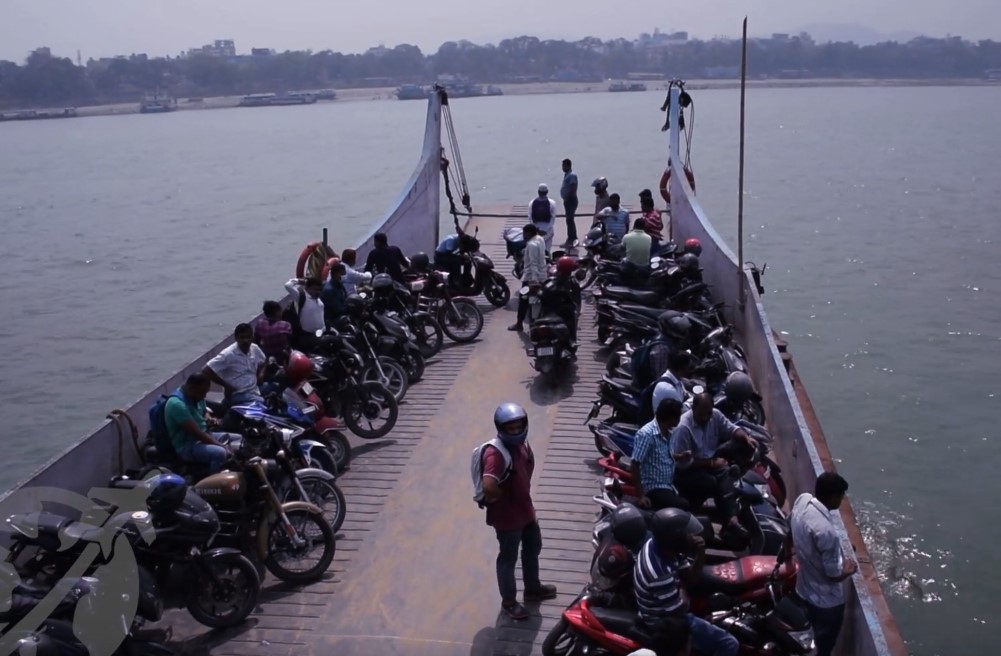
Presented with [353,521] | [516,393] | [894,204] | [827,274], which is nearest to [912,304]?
[827,274]

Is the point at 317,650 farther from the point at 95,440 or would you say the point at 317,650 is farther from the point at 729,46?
the point at 729,46

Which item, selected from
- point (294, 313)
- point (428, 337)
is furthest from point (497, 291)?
point (294, 313)

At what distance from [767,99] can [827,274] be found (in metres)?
75.9

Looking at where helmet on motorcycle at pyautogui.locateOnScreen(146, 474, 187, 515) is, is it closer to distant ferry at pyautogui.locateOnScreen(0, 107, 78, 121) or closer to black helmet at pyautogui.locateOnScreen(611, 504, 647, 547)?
black helmet at pyautogui.locateOnScreen(611, 504, 647, 547)

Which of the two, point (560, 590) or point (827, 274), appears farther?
point (827, 274)

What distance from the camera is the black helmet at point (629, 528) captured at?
5184 mm

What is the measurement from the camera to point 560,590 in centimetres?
620

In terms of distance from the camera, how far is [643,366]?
753 centimetres

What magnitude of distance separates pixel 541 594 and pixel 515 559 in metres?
0.39

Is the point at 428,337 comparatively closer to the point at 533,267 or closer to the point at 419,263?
the point at 419,263

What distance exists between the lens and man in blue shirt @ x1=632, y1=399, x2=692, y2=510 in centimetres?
591

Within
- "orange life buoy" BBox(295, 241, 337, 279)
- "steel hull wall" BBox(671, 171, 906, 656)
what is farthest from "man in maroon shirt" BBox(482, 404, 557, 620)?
"orange life buoy" BBox(295, 241, 337, 279)

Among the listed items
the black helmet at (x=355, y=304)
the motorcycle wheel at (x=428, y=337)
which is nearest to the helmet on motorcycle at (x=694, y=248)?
the motorcycle wheel at (x=428, y=337)

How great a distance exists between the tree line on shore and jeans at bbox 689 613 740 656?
77.7 m
